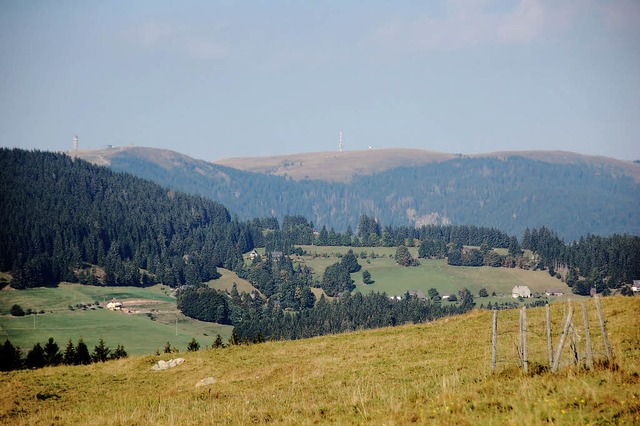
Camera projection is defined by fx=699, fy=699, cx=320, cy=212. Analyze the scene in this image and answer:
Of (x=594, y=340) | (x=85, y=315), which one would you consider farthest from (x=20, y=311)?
(x=594, y=340)

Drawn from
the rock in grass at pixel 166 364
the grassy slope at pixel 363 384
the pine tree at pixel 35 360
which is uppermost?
the grassy slope at pixel 363 384

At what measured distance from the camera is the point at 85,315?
7569 inches

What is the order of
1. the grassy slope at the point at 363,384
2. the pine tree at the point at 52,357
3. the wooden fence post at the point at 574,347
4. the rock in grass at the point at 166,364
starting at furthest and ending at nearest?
the pine tree at the point at 52,357 → the rock in grass at the point at 166,364 → the wooden fence post at the point at 574,347 → the grassy slope at the point at 363,384

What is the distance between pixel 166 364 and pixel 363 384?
18.4 meters

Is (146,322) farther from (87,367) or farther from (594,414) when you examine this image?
(594,414)

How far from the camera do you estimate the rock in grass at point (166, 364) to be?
140 ft

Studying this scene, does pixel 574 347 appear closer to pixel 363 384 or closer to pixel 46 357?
pixel 363 384

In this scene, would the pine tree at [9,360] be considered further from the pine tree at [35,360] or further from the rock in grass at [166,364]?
the rock in grass at [166,364]

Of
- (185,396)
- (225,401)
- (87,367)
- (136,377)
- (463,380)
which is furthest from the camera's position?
A: (87,367)

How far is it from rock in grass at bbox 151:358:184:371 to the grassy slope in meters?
0.96

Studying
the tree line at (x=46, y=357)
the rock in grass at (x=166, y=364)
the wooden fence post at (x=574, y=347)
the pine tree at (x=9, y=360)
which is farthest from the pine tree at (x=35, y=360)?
the wooden fence post at (x=574, y=347)

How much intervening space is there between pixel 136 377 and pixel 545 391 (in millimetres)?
26945

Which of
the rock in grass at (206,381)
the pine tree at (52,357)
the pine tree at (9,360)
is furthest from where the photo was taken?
the pine tree at (52,357)

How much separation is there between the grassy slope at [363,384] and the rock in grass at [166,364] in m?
0.96
